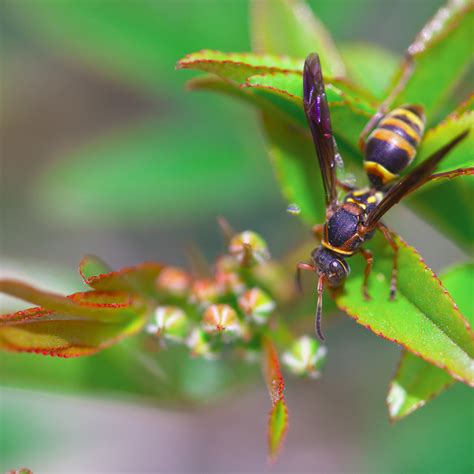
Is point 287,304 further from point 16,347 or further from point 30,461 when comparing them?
point 30,461

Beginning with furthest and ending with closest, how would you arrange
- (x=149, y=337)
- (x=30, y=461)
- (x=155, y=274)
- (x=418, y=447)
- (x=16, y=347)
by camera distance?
(x=30, y=461)
(x=418, y=447)
(x=149, y=337)
(x=155, y=274)
(x=16, y=347)

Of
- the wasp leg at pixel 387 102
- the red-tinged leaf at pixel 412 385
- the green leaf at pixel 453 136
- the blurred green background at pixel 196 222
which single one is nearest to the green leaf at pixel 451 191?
the green leaf at pixel 453 136

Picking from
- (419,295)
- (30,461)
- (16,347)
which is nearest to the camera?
(16,347)

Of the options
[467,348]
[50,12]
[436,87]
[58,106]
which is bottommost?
[58,106]

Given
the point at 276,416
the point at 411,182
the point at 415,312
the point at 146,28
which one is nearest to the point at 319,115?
the point at 411,182

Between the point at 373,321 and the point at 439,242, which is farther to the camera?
the point at 439,242

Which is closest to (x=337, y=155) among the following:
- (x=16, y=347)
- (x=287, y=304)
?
(x=287, y=304)

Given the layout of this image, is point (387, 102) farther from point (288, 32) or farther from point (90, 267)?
point (90, 267)
